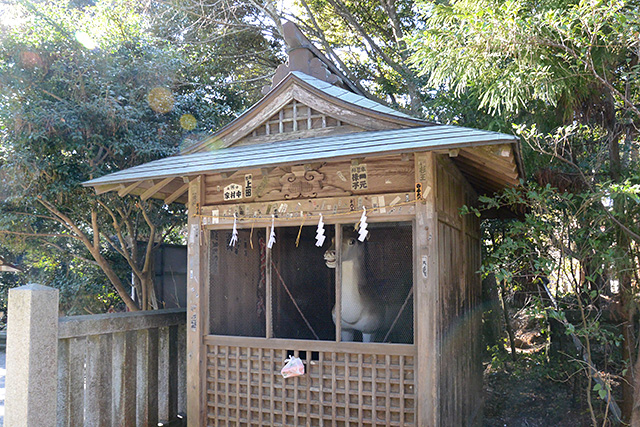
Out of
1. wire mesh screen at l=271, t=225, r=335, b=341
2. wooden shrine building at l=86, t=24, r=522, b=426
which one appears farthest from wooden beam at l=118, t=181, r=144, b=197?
wire mesh screen at l=271, t=225, r=335, b=341

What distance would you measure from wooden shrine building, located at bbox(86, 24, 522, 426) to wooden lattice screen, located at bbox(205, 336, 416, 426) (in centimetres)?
1

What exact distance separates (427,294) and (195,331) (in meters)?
2.71

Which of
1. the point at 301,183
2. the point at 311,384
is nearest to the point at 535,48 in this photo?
the point at 301,183

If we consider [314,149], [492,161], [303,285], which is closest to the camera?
[492,161]

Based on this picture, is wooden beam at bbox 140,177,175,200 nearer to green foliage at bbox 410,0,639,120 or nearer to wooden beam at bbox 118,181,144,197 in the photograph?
wooden beam at bbox 118,181,144,197

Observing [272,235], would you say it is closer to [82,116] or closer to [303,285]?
[303,285]

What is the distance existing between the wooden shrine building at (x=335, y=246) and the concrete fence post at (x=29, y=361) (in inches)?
55.7

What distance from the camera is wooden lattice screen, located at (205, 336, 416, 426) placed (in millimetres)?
4984

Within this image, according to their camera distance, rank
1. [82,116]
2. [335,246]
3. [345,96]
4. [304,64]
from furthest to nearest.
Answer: [82,116] → [304,64] → [345,96] → [335,246]

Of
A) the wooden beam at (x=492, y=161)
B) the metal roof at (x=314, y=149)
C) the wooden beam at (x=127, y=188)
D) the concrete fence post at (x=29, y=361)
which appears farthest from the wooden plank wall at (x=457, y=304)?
the concrete fence post at (x=29, y=361)

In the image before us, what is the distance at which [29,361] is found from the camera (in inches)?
187

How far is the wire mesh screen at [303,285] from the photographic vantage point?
7020mm

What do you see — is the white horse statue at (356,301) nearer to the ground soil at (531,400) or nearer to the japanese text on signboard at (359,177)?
the japanese text on signboard at (359,177)

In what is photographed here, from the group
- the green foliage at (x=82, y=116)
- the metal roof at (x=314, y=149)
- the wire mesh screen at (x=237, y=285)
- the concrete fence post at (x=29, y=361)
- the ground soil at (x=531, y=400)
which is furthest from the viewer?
the ground soil at (x=531, y=400)
